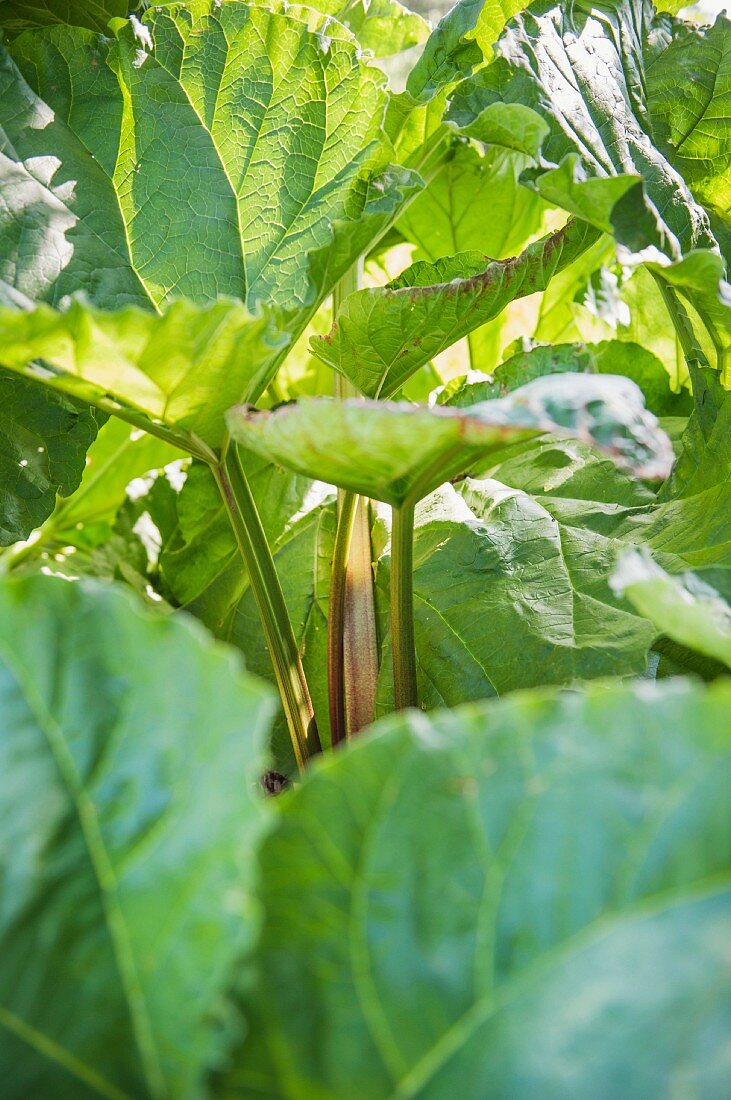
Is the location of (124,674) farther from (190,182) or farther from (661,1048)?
(190,182)

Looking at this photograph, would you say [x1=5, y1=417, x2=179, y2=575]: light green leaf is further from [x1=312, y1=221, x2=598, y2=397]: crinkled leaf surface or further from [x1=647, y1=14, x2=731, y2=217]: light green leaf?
[x1=647, y1=14, x2=731, y2=217]: light green leaf

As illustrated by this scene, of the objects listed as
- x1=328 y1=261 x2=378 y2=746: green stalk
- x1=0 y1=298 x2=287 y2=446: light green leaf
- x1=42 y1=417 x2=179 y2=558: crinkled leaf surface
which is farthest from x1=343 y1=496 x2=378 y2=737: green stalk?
x1=42 y1=417 x2=179 y2=558: crinkled leaf surface

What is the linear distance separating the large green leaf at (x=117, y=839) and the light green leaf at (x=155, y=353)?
0.11m

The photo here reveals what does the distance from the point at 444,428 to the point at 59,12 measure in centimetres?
39

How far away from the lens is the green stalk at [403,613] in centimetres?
39

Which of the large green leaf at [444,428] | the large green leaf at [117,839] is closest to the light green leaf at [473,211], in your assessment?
the large green leaf at [444,428]

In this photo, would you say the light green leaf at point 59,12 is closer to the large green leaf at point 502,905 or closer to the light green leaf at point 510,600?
the light green leaf at point 510,600

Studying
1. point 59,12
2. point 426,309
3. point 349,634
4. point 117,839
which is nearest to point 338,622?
point 349,634

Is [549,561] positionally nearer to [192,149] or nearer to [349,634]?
[349,634]

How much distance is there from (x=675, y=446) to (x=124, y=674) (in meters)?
0.36

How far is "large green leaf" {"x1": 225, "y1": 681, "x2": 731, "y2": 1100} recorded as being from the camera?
0.64 feet

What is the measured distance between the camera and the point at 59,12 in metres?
0.51

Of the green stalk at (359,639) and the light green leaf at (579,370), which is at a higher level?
the light green leaf at (579,370)

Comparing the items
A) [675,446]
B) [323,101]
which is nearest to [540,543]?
[675,446]
